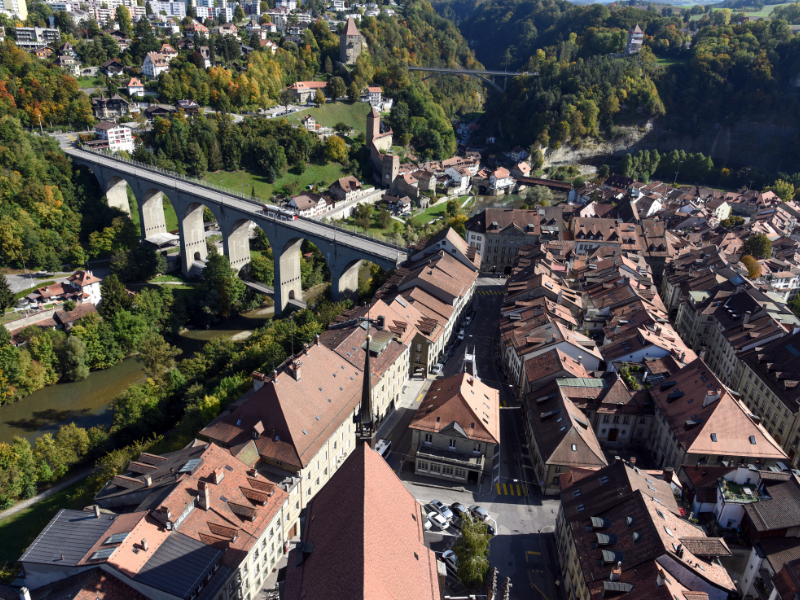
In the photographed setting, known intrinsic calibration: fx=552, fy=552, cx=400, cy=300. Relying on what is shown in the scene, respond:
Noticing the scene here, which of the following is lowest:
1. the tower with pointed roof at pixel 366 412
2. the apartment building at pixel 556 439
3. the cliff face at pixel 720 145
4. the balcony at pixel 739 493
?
the cliff face at pixel 720 145

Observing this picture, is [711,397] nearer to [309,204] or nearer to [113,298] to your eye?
[113,298]

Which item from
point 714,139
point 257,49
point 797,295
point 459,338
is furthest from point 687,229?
point 257,49

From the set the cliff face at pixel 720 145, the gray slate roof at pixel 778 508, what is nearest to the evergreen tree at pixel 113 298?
the gray slate roof at pixel 778 508

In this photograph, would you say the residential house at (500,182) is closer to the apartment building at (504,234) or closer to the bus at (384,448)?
the apartment building at (504,234)

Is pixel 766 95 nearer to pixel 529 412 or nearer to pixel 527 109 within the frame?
pixel 527 109

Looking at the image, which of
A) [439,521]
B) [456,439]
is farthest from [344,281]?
A: [439,521]

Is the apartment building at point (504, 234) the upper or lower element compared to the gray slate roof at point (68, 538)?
lower
